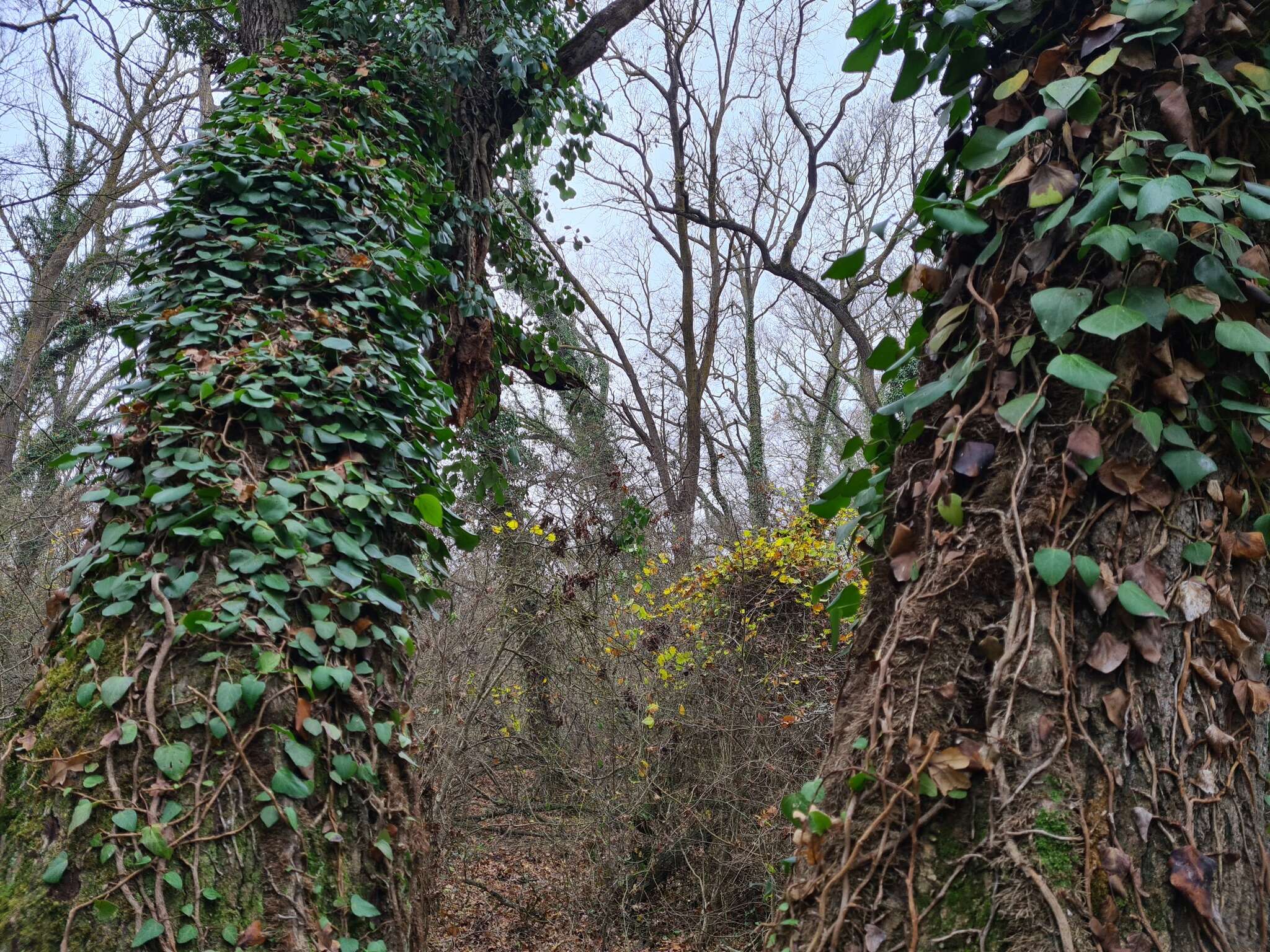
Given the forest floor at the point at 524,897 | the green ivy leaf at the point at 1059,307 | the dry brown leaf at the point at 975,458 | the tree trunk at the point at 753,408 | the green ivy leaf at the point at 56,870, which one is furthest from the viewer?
the tree trunk at the point at 753,408

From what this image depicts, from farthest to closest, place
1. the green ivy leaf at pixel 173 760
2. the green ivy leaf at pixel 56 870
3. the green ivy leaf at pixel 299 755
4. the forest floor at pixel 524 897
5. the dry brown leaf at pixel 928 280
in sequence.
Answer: the forest floor at pixel 524 897, the green ivy leaf at pixel 299 755, the green ivy leaf at pixel 173 760, the green ivy leaf at pixel 56 870, the dry brown leaf at pixel 928 280

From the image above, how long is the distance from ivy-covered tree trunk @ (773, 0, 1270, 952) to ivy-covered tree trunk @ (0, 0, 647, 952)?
1.36 m

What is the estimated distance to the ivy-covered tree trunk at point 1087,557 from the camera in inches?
51.7

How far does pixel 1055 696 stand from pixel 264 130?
11.0 ft

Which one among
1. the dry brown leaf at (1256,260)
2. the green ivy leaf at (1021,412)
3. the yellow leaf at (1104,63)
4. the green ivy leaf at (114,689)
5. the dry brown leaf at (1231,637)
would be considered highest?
the yellow leaf at (1104,63)

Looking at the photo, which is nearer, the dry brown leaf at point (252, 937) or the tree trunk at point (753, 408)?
the dry brown leaf at point (252, 937)

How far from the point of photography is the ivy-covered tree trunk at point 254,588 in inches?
78.9

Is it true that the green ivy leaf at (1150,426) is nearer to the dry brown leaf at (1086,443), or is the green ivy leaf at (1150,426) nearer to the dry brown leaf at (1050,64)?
the dry brown leaf at (1086,443)

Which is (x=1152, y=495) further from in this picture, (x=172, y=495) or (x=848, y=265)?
(x=172, y=495)

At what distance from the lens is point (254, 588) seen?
2256 mm

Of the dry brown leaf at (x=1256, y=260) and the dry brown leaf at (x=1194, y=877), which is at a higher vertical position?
the dry brown leaf at (x=1256, y=260)

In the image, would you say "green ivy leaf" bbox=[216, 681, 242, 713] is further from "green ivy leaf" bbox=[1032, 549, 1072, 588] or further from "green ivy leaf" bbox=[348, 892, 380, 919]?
"green ivy leaf" bbox=[1032, 549, 1072, 588]

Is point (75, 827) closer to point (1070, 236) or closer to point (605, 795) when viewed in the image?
point (1070, 236)

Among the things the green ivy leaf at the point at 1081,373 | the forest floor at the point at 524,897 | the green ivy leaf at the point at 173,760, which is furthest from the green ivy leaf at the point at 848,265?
the forest floor at the point at 524,897
